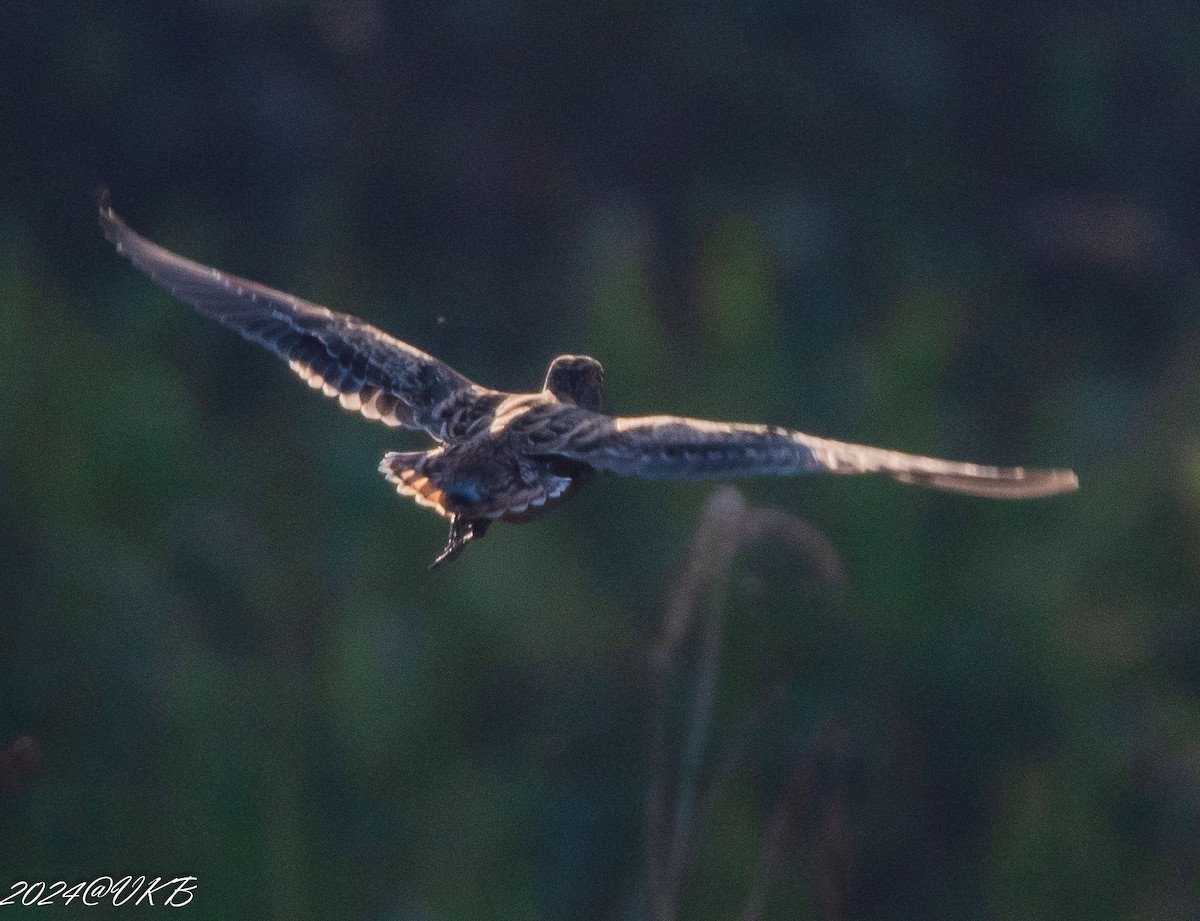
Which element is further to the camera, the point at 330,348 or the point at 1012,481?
the point at 330,348

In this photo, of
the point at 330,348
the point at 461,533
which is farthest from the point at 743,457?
the point at 330,348

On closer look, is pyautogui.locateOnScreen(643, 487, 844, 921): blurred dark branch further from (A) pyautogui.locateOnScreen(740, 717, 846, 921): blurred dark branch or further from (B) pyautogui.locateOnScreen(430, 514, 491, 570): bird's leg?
(B) pyautogui.locateOnScreen(430, 514, 491, 570): bird's leg

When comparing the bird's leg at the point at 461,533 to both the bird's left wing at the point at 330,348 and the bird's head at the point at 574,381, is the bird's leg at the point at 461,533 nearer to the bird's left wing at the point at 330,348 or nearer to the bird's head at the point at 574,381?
the bird's left wing at the point at 330,348

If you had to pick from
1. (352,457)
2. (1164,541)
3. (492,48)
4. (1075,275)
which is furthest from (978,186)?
(352,457)

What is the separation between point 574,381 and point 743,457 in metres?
1.05

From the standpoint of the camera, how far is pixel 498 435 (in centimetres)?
Result: 384

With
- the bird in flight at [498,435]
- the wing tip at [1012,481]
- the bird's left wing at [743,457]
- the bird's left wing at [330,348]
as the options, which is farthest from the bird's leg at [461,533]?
the wing tip at [1012,481]

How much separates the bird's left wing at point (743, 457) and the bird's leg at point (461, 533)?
0.26 m

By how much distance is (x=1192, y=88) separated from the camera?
→ 39.1ft

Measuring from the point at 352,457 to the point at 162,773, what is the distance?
1.97 meters

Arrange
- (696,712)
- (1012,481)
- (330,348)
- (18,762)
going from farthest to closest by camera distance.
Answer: (330,348) < (1012,481) < (696,712) < (18,762)

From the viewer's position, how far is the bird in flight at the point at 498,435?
133 inches

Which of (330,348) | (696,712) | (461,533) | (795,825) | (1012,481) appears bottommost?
(795,825)

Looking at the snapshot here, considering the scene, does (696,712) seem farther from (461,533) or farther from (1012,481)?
(461,533)
